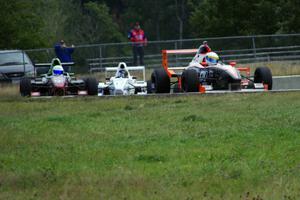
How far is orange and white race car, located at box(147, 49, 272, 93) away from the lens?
2522cm

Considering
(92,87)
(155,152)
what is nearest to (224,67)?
(92,87)

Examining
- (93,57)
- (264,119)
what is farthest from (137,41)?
(264,119)

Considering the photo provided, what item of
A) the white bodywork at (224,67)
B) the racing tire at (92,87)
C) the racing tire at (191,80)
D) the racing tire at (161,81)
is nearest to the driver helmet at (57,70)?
the racing tire at (92,87)

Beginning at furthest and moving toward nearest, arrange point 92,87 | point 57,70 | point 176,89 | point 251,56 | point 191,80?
point 251,56 < point 57,70 < point 92,87 < point 176,89 < point 191,80

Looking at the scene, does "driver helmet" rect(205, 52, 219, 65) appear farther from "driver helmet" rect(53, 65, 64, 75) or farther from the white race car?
"driver helmet" rect(53, 65, 64, 75)

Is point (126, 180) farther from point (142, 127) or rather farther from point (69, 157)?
point (142, 127)

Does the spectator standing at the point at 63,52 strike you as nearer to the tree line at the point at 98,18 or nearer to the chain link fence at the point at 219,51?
the chain link fence at the point at 219,51

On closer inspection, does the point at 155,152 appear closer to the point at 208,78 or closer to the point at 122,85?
the point at 208,78

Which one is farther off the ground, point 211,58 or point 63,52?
point 63,52

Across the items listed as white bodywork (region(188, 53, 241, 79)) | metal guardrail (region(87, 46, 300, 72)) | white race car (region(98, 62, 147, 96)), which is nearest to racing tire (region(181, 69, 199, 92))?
white bodywork (region(188, 53, 241, 79))

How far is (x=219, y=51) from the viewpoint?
1459 inches

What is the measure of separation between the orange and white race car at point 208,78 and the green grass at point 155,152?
432 cm

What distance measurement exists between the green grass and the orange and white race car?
4317 millimetres

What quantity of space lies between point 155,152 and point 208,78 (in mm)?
13819
